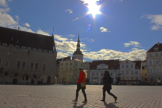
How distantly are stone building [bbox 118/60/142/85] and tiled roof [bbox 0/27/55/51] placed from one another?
97.1ft

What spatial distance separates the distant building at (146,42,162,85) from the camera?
58688 millimetres

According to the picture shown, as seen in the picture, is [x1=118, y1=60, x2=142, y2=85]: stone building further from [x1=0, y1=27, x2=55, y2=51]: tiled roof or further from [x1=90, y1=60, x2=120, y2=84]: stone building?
[x1=0, y1=27, x2=55, y2=51]: tiled roof

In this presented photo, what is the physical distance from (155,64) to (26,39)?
4517 centimetres

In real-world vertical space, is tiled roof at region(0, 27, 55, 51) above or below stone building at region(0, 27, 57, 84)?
above

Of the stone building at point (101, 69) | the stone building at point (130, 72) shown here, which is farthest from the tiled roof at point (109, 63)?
the stone building at point (130, 72)

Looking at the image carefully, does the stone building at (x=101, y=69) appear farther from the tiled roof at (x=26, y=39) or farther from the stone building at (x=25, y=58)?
the tiled roof at (x=26, y=39)

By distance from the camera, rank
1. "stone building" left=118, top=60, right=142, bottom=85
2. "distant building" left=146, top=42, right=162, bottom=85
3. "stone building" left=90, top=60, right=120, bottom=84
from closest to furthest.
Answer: "distant building" left=146, top=42, right=162, bottom=85 → "stone building" left=118, top=60, right=142, bottom=85 → "stone building" left=90, top=60, right=120, bottom=84

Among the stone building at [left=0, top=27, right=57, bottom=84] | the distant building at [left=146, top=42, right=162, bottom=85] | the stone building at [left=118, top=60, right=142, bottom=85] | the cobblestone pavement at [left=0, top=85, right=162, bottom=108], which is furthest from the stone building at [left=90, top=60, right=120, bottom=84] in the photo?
the cobblestone pavement at [left=0, top=85, right=162, bottom=108]

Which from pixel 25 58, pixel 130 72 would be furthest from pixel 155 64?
pixel 25 58

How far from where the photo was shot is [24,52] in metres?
52.3

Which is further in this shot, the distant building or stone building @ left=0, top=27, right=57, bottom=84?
the distant building

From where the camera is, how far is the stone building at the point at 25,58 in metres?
48.8

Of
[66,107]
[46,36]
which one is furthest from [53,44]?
[66,107]

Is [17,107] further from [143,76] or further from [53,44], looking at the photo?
[143,76]
